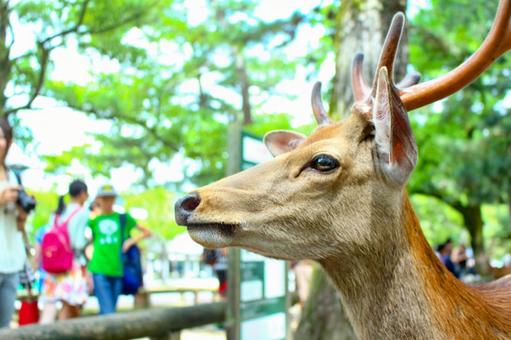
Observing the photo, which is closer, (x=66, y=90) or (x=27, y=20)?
(x=27, y=20)

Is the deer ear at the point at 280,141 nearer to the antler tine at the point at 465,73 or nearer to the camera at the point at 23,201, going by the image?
the antler tine at the point at 465,73

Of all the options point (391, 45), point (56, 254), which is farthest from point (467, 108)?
point (391, 45)

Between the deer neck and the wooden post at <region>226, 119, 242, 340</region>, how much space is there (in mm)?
2473

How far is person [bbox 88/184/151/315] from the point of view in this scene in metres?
6.32

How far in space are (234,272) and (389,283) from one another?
2.70 meters

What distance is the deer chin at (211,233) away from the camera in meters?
2.38

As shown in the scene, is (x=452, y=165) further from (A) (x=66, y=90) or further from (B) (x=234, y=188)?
(B) (x=234, y=188)

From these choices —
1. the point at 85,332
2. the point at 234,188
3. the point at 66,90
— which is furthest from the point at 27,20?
the point at 234,188

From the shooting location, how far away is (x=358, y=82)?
3.51m

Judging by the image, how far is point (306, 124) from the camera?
1905 centimetres

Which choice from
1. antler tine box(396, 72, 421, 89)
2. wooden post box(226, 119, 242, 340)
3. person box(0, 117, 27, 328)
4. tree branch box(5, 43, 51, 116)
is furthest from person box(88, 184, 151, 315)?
antler tine box(396, 72, 421, 89)

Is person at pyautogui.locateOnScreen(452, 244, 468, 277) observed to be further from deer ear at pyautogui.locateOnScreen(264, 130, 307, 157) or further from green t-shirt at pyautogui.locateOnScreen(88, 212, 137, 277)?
deer ear at pyautogui.locateOnScreen(264, 130, 307, 157)

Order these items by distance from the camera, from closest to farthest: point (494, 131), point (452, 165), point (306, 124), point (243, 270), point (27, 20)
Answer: point (243, 270) → point (27, 20) → point (494, 131) → point (452, 165) → point (306, 124)

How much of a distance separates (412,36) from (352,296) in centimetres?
1337
